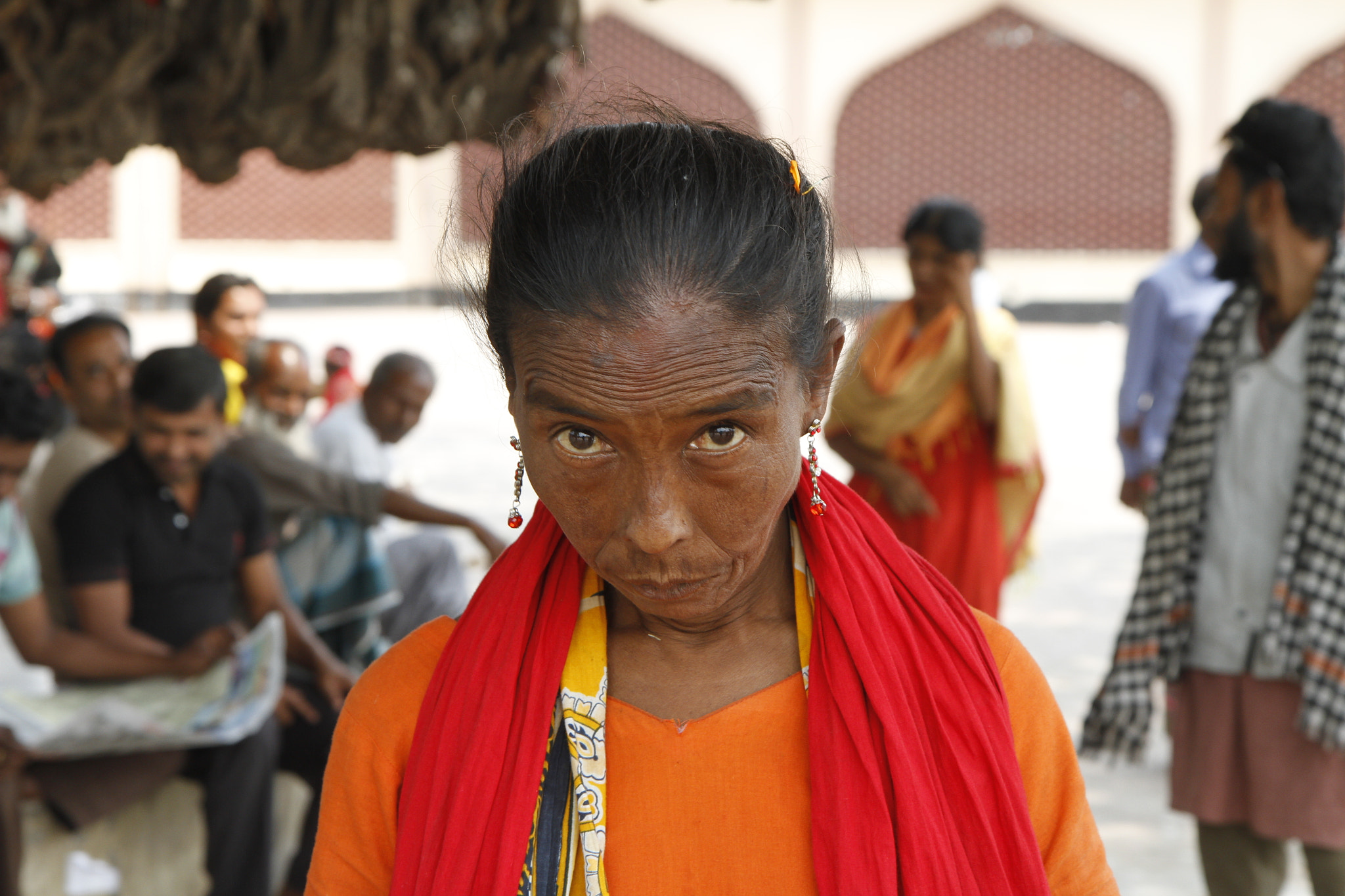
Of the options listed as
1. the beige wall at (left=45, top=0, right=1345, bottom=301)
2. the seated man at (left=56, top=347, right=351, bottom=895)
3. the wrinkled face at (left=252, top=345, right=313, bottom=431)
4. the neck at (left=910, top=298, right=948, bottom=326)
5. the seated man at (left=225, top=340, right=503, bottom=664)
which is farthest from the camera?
the beige wall at (left=45, top=0, right=1345, bottom=301)

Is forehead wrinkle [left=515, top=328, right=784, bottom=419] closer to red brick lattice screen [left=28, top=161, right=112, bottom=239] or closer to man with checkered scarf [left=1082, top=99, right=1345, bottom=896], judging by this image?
man with checkered scarf [left=1082, top=99, right=1345, bottom=896]

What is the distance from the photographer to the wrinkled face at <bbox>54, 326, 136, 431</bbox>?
391 cm

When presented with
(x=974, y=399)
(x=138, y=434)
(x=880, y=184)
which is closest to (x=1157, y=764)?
(x=974, y=399)

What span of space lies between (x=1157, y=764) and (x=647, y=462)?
3864mm

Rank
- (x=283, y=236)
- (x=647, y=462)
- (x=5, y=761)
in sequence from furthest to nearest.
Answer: (x=283, y=236) → (x=5, y=761) → (x=647, y=462)

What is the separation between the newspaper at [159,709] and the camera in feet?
9.02

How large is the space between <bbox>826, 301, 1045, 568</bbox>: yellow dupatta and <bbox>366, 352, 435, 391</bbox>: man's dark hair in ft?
4.79

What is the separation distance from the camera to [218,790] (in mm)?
3059

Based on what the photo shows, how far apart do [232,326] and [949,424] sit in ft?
9.26

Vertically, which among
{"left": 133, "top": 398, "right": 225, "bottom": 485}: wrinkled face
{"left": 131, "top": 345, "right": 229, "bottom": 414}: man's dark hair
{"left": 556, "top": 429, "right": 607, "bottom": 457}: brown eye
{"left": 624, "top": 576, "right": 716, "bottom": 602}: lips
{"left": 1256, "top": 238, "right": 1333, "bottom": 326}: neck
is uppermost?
{"left": 556, "top": 429, "right": 607, "bottom": 457}: brown eye

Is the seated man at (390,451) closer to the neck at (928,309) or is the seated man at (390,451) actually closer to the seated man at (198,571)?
A: the seated man at (198,571)

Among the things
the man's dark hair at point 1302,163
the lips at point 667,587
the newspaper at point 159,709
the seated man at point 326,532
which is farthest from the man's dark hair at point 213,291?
the lips at point 667,587

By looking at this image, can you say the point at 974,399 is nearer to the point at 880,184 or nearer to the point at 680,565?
the point at 680,565

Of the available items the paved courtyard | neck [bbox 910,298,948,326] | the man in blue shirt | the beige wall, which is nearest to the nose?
the paved courtyard
